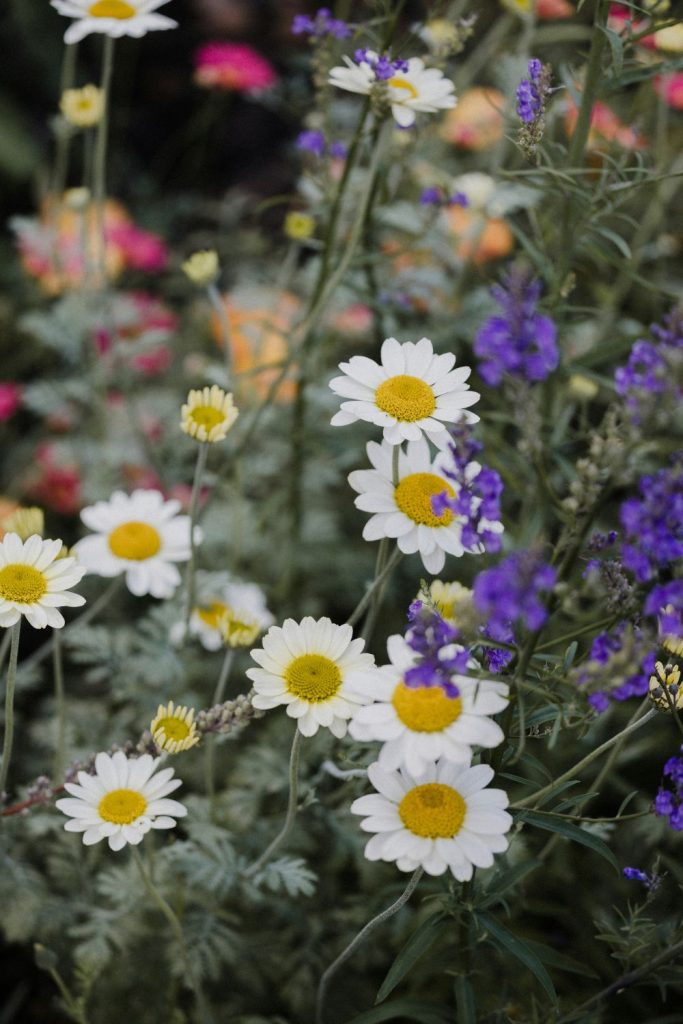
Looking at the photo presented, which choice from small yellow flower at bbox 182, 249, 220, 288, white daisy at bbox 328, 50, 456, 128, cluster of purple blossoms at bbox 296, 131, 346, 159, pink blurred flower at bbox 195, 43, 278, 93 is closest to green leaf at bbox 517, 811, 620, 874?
white daisy at bbox 328, 50, 456, 128

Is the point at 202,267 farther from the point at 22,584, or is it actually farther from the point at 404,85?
the point at 22,584

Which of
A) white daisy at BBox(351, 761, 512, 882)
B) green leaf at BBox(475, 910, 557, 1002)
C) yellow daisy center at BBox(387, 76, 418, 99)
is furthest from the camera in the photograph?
yellow daisy center at BBox(387, 76, 418, 99)

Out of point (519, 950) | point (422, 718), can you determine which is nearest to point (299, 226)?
point (422, 718)

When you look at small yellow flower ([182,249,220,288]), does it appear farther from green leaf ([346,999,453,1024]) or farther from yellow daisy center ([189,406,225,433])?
green leaf ([346,999,453,1024])

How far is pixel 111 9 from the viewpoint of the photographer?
1.23 m

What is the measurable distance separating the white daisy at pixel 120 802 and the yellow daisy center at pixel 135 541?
0.99ft

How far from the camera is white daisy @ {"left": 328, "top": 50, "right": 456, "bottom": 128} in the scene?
1060 mm

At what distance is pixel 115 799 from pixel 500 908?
671 millimetres

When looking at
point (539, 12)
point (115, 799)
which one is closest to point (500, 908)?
point (115, 799)

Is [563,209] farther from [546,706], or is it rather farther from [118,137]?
[118,137]

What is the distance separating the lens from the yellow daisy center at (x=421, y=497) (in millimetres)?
890

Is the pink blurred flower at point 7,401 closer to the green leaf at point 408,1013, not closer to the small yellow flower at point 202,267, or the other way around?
the small yellow flower at point 202,267

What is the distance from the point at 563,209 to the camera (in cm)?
124

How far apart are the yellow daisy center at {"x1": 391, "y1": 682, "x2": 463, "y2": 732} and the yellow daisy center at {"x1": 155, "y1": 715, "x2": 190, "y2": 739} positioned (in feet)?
0.75
